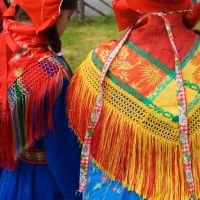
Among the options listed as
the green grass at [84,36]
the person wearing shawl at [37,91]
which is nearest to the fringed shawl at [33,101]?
the person wearing shawl at [37,91]

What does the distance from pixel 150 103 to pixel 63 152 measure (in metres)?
0.60

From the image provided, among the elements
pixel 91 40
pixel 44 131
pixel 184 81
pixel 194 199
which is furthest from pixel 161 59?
pixel 91 40

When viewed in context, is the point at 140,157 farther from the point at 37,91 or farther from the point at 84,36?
the point at 84,36

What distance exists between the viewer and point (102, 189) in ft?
5.76

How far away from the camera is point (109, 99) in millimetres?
1676

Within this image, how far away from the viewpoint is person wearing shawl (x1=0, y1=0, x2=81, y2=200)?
200 centimetres

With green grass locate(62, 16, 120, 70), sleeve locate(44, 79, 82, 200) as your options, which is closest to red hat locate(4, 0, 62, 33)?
sleeve locate(44, 79, 82, 200)

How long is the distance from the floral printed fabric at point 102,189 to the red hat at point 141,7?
542mm

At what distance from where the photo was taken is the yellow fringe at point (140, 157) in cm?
163

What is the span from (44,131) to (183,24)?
746mm

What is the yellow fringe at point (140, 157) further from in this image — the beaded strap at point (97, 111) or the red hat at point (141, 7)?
the red hat at point (141, 7)

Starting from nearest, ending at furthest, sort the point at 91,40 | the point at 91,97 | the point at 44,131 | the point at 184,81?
the point at 184,81 → the point at 91,97 → the point at 44,131 → the point at 91,40

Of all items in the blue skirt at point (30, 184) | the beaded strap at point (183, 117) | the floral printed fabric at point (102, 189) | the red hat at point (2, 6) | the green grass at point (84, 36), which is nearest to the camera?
the beaded strap at point (183, 117)

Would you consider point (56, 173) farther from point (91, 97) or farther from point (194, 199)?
point (194, 199)
